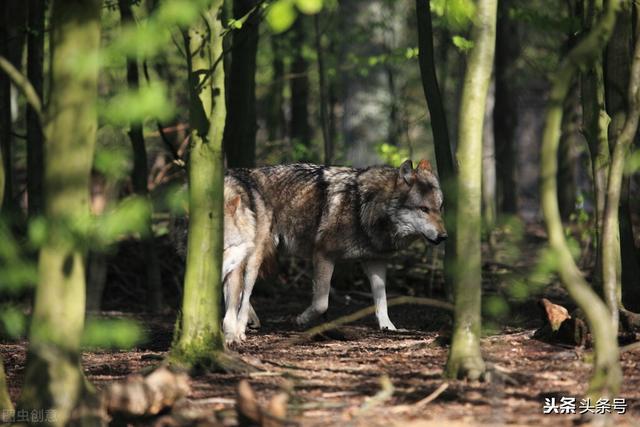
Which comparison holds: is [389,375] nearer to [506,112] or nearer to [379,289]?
[379,289]

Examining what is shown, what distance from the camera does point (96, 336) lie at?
17.0ft

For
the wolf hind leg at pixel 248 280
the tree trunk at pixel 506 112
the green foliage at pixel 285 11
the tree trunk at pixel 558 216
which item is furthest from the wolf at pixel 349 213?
the tree trunk at pixel 506 112

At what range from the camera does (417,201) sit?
35.5 feet

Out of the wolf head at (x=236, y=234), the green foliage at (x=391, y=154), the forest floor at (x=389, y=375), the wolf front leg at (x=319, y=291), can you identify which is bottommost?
the forest floor at (x=389, y=375)

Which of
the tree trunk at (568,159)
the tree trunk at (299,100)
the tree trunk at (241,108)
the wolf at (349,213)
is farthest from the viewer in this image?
the tree trunk at (568,159)

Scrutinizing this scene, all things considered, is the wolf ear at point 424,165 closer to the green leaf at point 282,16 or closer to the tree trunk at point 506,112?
the green leaf at point 282,16

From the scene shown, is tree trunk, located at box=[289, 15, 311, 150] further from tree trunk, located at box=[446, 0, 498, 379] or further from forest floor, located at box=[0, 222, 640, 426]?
tree trunk, located at box=[446, 0, 498, 379]

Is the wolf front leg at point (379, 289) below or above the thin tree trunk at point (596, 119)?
below

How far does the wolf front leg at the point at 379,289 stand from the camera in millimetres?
10438

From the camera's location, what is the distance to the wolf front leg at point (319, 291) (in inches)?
413

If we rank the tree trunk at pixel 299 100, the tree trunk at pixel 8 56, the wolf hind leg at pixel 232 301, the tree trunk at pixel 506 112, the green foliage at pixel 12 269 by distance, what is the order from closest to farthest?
the green foliage at pixel 12 269 → the wolf hind leg at pixel 232 301 → the tree trunk at pixel 8 56 → the tree trunk at pixel 299 100 → the tree trunk at pixel 506 112

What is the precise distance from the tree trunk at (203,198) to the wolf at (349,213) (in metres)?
3.42

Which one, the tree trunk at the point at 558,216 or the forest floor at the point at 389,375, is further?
the forest floor at the point at 389,375

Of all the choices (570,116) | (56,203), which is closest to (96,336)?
(56,203)
